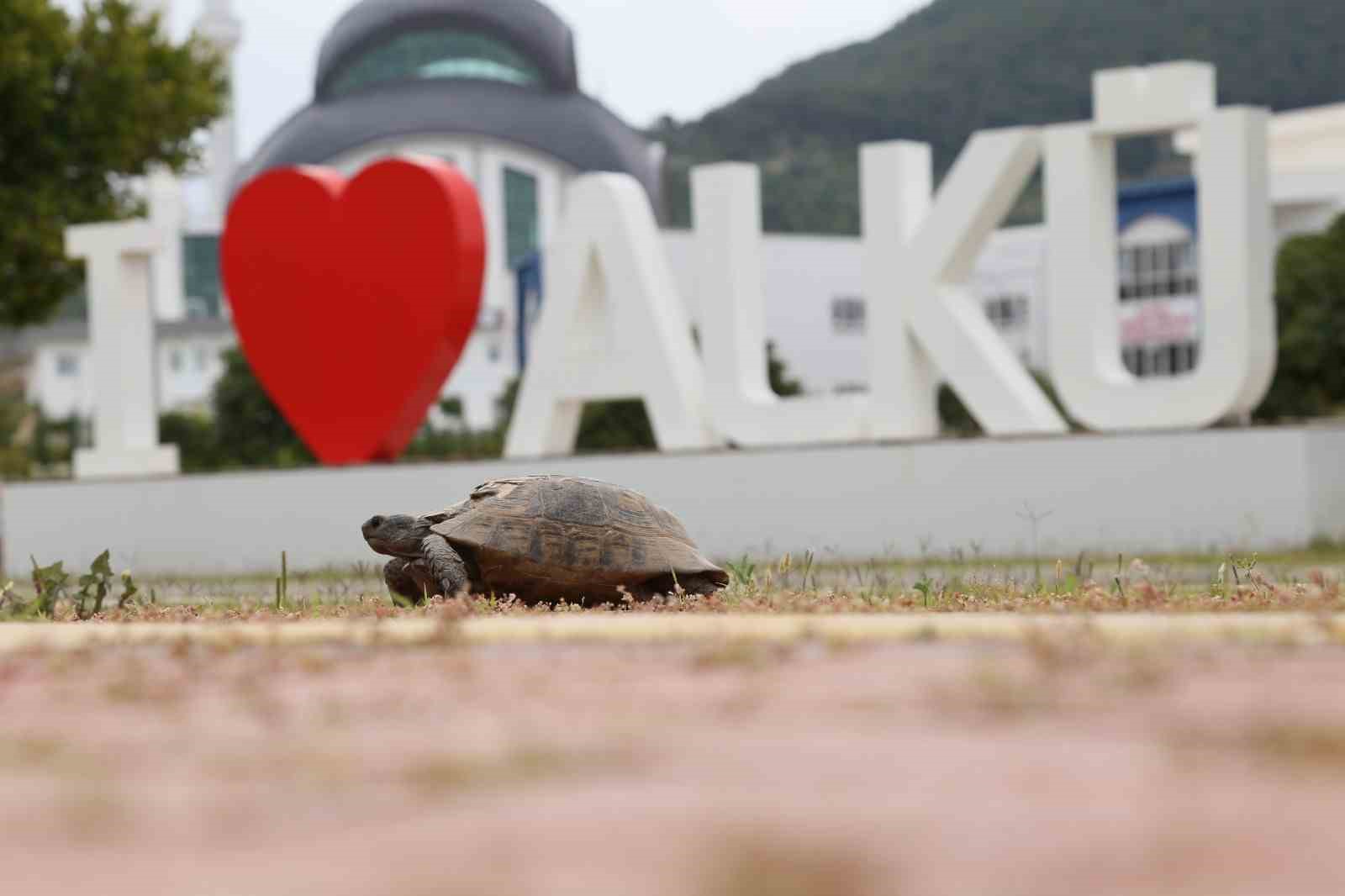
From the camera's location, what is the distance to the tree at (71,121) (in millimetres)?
27594


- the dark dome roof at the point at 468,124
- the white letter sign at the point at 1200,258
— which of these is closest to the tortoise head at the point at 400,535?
the white letter sign at the point at 1200,258

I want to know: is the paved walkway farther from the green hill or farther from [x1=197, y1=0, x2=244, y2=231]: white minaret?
the green hill

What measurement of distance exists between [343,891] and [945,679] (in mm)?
2246

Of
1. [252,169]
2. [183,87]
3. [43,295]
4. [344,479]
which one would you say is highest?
[252,169]

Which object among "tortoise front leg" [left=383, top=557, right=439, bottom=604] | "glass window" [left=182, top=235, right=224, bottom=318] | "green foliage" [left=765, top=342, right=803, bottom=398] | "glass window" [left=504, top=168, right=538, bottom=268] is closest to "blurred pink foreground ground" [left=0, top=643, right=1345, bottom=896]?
"tortoise front leg" [left=383, top=557, right=439, bottom=604]

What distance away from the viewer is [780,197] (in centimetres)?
12225

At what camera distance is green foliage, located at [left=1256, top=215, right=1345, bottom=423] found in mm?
53781

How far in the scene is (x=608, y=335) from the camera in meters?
22.5

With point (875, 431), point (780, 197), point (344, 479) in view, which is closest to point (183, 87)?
point (344, 479)

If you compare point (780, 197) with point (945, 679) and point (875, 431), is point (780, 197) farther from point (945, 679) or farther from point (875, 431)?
point (945, 679)

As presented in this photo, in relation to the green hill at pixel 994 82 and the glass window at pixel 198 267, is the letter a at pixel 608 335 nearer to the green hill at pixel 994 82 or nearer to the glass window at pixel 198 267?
the glass window at pixel 198 267

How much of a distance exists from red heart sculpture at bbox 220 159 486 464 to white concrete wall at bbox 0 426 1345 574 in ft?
2.93

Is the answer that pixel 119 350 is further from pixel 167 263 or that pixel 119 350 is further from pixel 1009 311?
pixel 167 263

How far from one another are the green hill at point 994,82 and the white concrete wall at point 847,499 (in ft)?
321
